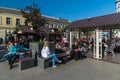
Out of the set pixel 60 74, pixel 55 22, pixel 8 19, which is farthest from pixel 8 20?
pixel 60 74

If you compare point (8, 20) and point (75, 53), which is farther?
point (8, 20)

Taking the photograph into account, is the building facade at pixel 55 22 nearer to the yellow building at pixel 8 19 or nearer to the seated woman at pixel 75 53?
the yellow building at pixel 8 19

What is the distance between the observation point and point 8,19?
40438 millimetres

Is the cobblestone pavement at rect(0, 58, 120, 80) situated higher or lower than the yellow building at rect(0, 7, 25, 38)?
lower

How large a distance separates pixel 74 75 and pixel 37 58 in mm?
2707

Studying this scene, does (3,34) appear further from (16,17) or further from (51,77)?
(51,77)

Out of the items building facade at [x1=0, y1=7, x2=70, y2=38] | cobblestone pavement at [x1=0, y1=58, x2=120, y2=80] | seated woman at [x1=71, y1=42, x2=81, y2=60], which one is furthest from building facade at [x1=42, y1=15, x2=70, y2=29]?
cobblestone pavement at [x1=0, y1=58, x2=120, y2=80]

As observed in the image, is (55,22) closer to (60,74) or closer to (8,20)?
(8,20)

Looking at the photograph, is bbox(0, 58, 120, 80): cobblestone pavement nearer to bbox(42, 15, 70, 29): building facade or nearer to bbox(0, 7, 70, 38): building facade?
bbox(0, 7, 70, 38): building facade

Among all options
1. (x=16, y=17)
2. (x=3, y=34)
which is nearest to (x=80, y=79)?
(x=3, y=34)

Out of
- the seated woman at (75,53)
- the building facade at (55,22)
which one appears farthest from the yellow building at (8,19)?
the seated woman at (75,53)

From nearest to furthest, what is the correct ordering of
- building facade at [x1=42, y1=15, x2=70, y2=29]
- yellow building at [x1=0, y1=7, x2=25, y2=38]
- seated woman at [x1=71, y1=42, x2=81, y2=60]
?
seated woman at [x1=71, y1=42, x2=81, y2=60], yellow building at [x1=0, y1=7, x2=25, y2=38], building facade at [x1=42, y1=15, x2=70, y2=29]

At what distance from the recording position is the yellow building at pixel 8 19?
38625 mm

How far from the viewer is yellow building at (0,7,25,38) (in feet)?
127
